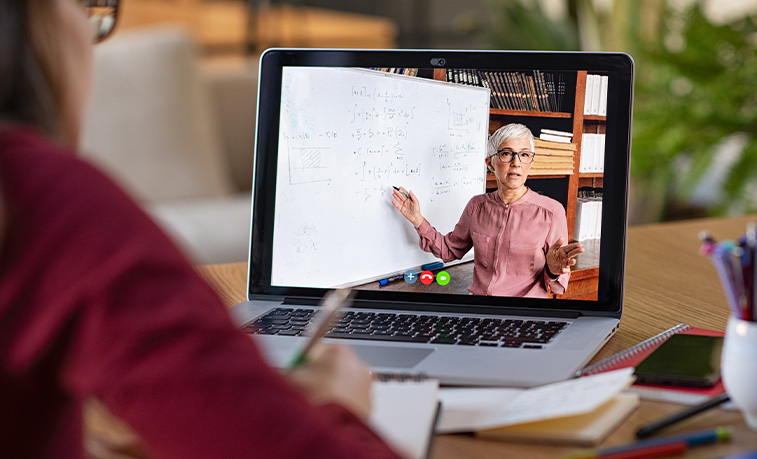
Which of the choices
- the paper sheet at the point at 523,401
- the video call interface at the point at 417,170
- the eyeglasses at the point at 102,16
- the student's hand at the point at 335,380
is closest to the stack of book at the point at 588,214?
the video call interface at the point at 417,170

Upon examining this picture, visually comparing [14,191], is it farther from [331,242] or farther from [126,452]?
[331,242]

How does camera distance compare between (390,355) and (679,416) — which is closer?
(679,416)

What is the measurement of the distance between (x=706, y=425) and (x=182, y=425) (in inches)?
16.4

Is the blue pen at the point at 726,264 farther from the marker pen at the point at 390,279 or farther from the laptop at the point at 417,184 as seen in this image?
the marker pen at the point at 390,279

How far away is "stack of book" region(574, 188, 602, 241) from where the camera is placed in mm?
856

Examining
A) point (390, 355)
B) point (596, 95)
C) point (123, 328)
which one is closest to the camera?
point (123, 328)

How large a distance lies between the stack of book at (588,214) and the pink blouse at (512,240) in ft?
0.05

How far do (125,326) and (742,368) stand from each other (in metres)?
0.44

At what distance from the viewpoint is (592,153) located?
2.82 feet

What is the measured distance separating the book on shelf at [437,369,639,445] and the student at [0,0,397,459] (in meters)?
0.23

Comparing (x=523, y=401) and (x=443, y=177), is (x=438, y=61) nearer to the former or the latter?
(x=443, y=177)

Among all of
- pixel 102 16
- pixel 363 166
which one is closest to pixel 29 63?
pixel 102 16

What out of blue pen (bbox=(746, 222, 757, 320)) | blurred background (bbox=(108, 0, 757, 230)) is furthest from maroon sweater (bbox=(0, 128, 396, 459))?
blurred background (bbox=(108, 0, 757, 230))

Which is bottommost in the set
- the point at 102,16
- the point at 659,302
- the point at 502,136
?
the point at 659,302
